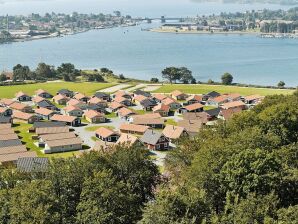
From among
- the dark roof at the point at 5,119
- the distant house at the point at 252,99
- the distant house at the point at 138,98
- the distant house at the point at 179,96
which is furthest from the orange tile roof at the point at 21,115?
the distant house at the point at 252,99

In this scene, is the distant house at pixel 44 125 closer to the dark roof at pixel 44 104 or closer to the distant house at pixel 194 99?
the dark roof at pixel 44 104

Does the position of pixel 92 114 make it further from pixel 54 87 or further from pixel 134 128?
pixel 54 87

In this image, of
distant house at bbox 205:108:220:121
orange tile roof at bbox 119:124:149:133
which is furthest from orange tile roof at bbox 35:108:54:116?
distant house at bbox 205:108:220:121

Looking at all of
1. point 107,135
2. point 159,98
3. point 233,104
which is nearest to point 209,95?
point 233,104

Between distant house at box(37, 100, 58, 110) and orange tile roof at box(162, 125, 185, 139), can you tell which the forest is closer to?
orange tile roof at box(162, 125, 185, 139)

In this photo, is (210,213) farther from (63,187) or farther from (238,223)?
(63,187)

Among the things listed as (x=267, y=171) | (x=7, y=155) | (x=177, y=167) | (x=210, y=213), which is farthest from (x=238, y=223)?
(x=7, y=155)
